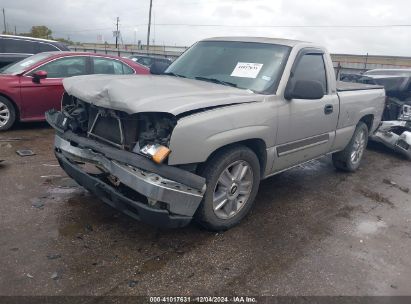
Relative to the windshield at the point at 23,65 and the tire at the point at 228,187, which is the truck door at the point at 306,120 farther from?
the windshield at the point at 23,65

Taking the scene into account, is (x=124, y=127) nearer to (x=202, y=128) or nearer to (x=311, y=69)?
(x=202, y=128)

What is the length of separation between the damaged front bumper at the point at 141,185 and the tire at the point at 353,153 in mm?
3452

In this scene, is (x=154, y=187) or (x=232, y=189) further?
(x=232, y=189)

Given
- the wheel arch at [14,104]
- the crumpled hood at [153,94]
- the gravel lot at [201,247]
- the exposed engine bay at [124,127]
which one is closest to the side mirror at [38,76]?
the wheel arch at [14,104]

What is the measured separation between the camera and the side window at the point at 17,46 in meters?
9.34

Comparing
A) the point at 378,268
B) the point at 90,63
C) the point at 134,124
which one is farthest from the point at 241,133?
the point at 90,63

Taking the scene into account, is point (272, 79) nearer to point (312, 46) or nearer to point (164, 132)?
point (312, 46)

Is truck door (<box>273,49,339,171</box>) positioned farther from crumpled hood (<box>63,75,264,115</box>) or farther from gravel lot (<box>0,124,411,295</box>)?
gravel lot (<box>0,124,411,295</box>)

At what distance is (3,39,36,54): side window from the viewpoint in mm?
9344

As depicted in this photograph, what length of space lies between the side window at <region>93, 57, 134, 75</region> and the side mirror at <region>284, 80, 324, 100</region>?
191 inches

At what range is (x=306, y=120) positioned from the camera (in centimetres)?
431

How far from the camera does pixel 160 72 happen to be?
5.00 metres

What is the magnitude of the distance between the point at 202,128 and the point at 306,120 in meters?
1.71

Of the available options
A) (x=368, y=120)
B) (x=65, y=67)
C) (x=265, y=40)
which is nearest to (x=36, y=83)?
(x=65, y=67)
